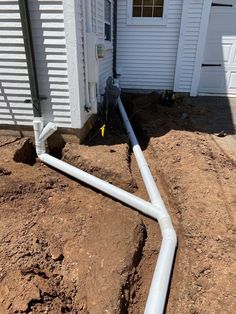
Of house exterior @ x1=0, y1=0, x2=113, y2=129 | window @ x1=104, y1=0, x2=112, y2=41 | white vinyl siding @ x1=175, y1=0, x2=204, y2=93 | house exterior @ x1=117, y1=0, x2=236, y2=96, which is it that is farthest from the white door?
house exterior @ x1=0, y1=0, x2=113, y2=129

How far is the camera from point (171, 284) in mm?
2424

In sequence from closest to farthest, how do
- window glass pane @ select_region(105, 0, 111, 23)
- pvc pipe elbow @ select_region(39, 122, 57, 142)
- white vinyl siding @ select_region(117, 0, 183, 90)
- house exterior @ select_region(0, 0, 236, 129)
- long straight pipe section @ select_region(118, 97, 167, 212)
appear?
1. long straight pipe section @ select_region(118, 97, 167, 212)
2. house exterior @ select_region(0, 0, 236, 129)
3. pvc pipe elbow @ select_region(39, 122, 57, 142)
4. window glass pane @ select_region(105, 0, 111, 23)
5. white vinyl siding @ select_region(117, 0, 183, 90)

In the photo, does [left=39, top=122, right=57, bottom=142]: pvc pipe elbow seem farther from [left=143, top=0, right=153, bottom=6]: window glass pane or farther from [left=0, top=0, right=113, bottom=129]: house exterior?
[left=143, top=0, right=153, bottom=6]: window glass pane

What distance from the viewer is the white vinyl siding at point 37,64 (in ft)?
11.6

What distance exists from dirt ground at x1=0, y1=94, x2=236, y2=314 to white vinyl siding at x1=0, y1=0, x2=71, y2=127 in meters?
0.54

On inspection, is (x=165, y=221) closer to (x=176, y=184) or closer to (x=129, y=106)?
(x=176, y=184)

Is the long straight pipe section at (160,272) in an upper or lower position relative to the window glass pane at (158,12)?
lower

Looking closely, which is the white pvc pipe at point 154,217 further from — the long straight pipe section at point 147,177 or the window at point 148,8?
the window at point 148,8

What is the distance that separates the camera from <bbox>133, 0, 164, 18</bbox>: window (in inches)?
285

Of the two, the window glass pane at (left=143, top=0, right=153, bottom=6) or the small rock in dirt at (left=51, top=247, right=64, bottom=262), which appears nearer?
the small rock in dirt at (left=51, top=247, right=64, bottom=262)

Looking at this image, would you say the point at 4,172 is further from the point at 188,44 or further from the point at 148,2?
Result: the point at 148,2

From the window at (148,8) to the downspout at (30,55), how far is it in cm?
482

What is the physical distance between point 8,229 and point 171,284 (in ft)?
5.56

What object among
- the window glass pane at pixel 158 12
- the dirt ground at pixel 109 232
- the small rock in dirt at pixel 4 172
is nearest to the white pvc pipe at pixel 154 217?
the dirt ground at pixel 109 232
